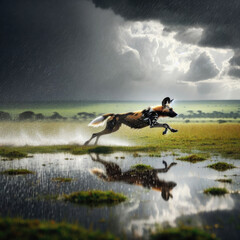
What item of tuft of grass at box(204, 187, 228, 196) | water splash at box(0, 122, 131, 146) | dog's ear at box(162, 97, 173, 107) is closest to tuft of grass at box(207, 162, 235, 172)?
tuft of grass at box(204, 187, 228, 196)

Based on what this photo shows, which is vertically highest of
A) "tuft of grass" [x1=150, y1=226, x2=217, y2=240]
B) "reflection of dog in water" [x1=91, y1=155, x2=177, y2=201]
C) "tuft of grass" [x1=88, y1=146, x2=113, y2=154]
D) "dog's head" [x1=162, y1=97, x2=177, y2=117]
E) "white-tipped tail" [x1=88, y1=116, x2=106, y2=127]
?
"dog's head" [x1=162, y1=97, x2=177, y2=117]

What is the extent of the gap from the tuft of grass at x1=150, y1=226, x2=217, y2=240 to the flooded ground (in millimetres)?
341

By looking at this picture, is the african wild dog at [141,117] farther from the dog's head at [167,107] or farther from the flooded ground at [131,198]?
the flooded ground at [131,198]

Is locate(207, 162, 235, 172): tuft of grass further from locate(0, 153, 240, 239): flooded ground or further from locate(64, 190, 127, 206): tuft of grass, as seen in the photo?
locate(64, 190, 127, 206): tuft of grass

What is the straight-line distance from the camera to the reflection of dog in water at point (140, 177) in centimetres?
1267

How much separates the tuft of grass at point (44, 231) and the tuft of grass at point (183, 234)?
46.3 inches

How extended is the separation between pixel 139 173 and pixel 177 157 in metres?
6.55

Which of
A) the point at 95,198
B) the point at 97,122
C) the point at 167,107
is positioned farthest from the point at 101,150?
the point at 95,198

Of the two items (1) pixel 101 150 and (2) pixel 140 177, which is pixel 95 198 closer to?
(2) pixel 140 177

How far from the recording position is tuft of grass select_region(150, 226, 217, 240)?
7336 mm

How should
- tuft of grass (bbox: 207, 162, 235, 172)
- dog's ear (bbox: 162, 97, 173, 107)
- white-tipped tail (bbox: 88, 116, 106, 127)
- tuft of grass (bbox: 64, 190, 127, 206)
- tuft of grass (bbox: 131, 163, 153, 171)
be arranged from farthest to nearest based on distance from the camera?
white-tipped tail (bbox: 88, 116, 106, 127) → dog's ear (bbox: 162, 97, 173, 107) → tuft of grass (bbox: 207, 162, 235, 172) → tuft of grass (bbox: 131, 163, 153, 171) → tuft of grass (bbox: 64, 190, 127, 206)

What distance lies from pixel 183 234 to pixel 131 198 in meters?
3.74

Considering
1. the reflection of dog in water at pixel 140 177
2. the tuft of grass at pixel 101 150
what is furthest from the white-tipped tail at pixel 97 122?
the reflection of dog in water at pixel 140 177

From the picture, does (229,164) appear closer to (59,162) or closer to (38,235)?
(59,162)
